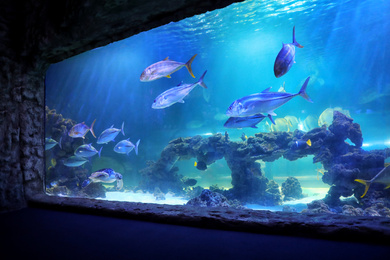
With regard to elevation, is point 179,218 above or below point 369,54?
below

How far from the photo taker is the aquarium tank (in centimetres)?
498

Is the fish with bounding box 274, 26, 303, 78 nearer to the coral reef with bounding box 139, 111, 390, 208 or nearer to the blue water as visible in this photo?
the coral reef with bounding box 139, 111, 390, 208

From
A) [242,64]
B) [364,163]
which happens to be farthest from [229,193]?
[242,64]

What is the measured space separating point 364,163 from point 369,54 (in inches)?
868

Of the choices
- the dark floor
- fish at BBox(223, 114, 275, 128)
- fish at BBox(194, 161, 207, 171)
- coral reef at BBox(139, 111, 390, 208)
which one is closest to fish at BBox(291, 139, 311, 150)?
coral reef at BBox(139, 111, 390, 208)

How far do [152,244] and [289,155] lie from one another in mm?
6582

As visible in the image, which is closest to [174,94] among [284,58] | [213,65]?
→ [284,58]

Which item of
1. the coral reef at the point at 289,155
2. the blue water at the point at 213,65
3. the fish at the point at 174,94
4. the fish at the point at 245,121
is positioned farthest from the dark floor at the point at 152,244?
the blue water at the point at 213,65

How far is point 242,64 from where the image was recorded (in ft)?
81.8

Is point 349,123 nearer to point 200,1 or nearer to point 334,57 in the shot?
point 200,1

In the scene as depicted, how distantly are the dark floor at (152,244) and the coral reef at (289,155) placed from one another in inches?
193

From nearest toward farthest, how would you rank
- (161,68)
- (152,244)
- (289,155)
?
1. (152,244)
2. (161,68)
3. (289,155)

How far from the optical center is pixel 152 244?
52.4 inches

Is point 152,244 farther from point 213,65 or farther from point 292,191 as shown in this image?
point 213,65
